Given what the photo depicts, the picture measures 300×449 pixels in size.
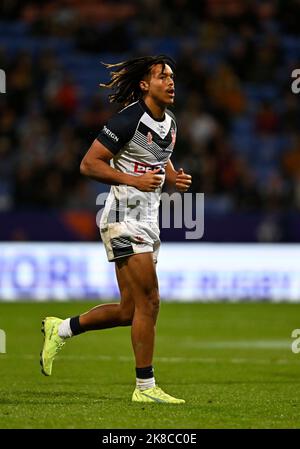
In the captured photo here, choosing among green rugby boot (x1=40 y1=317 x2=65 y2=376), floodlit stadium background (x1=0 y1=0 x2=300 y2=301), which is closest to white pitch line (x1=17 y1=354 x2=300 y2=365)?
green rugby boot (x1=40 y1=317 x2=65 y2=376)

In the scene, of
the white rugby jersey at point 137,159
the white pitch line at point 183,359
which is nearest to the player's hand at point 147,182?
the white rugby jersey at point 137,159

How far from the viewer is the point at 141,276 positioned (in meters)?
7.95

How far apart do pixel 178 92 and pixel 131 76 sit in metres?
13.0

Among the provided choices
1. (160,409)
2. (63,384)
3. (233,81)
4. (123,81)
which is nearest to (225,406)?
(160,409)

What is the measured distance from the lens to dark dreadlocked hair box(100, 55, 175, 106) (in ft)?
27.1

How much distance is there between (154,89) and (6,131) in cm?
1229

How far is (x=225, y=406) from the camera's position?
7703mm

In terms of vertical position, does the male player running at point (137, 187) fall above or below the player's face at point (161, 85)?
below

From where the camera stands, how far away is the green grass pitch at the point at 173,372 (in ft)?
23.2

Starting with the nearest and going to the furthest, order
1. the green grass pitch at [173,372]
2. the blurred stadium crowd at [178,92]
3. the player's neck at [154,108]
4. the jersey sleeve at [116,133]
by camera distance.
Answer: the green grass pitch at [173,372] → the jersey sleeve at [116,133] → the player's neck at [154,108] → the blurred stadium crowd at [178,92]

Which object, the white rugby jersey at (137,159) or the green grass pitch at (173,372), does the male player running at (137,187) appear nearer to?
the white rugby jersey at (137,159)

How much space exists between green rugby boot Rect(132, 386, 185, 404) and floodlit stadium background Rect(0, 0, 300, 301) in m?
9.85
